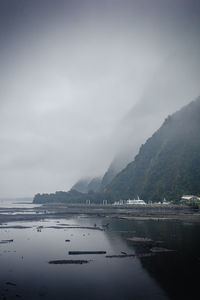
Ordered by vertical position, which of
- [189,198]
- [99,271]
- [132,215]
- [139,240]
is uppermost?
[189,198]

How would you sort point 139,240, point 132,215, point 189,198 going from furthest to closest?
point 189,198 < point 132,215 < point 139,240

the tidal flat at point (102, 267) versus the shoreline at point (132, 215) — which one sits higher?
the shoreline at point (132, 215)

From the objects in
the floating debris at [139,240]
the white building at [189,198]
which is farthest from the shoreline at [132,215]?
the floating debris at [139,240]

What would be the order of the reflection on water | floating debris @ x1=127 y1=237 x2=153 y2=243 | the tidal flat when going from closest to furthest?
the reflection on water, the tidal flat, floating debris @ x1=127 y1=237 x2=153 y2=243

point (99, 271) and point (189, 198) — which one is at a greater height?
point (189, 198)

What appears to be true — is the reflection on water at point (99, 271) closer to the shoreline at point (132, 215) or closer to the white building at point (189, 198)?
the shoreline at point (132, 215)

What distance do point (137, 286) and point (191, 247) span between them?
66.1 feet

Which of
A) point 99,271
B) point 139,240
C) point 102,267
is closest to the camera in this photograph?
point 99,271

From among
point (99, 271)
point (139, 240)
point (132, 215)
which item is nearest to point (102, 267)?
point (99, 271)

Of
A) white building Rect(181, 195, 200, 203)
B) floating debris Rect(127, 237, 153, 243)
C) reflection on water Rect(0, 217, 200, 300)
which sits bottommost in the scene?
reflection on water Rect(0, 217, 200, 300)

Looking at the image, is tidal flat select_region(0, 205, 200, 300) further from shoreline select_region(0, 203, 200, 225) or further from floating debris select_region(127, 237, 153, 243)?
shoreline select_region(0, 203, 200, 225)

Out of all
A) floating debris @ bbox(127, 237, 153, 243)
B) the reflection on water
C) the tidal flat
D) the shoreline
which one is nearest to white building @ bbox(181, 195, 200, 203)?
the shoreline

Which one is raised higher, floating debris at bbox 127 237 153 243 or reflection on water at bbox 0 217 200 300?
floating debris at bbox 127 237 153 243

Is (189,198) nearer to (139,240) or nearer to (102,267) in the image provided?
(139,240)
